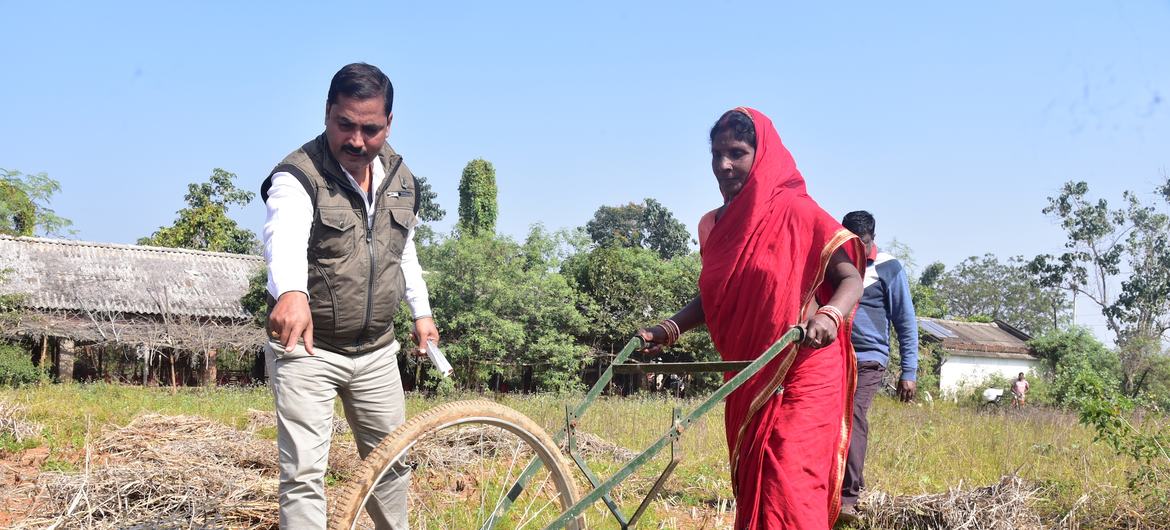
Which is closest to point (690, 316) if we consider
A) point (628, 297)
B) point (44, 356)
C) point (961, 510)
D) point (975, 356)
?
point (961, 510)

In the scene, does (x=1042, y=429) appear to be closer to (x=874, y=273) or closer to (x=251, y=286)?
(x=874, y=273)

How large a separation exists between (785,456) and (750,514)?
0.81ft

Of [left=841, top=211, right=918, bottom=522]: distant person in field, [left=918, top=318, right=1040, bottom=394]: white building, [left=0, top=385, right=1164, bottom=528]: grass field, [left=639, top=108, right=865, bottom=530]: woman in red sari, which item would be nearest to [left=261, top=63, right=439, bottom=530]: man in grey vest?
[left=639, top=108, right=865, bottom=530]: woman in red sari

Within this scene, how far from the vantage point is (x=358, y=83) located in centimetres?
319

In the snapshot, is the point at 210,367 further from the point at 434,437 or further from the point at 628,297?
the point at 434,437

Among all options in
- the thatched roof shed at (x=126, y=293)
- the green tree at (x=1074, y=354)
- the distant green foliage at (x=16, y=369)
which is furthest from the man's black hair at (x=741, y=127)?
the green tree at (x=1074, y=354)

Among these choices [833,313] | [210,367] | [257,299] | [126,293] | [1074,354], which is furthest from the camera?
[1074,354]

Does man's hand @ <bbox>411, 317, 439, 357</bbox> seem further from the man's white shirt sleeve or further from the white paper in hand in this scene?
the man's white shirt sleeve

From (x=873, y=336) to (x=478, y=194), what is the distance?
3895 cm

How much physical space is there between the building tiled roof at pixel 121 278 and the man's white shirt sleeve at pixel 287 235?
2543 centimetres

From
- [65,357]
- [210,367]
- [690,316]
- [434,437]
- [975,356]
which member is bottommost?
[210,367]

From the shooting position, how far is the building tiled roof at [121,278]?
86.4 feet

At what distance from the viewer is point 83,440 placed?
824 centimetres

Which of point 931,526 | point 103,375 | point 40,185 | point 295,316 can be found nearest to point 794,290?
point 295,316
